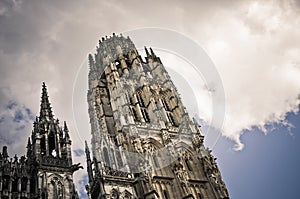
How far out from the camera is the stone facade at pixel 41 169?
24.2 meters

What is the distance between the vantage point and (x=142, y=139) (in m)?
34.3

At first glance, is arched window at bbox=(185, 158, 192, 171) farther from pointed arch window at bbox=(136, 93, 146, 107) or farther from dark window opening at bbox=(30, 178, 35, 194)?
dark window opening at bbox=(30, 178, 35, 194)

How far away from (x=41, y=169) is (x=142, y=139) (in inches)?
Answer: 447

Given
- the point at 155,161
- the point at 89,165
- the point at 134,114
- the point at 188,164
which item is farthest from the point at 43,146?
the point at 188,164

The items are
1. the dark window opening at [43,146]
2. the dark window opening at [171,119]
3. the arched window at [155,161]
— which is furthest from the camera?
the dark window opening at [171,119]

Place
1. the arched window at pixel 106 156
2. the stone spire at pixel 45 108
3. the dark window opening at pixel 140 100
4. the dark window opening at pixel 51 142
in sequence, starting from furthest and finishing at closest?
the dark window opening at pixel 140 100 → the arched window at pixel 106 156 → the stone spire at pixel 45 108 → the dark window opening at pixel 51 142

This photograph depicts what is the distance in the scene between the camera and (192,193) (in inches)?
1253

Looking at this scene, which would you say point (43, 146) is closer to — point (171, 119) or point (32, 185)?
point (32, 185)

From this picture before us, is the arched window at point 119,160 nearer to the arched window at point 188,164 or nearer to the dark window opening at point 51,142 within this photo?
the dark window opening at point 51,142

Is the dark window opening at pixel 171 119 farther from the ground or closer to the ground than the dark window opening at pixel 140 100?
closer to the ground

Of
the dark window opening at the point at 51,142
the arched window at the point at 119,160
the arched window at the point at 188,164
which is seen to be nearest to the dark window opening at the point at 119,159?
the arched window at the point at 119,160

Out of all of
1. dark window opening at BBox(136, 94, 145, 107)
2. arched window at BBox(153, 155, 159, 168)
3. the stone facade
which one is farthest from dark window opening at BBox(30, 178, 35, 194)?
dark window opening at BBox(136, 94, 145, 107)

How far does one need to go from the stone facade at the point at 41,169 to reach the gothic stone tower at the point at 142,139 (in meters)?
3.89

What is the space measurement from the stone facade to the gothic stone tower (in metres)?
3.89
